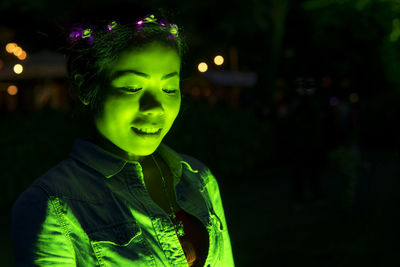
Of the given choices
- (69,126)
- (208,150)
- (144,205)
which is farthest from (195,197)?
(208,150)

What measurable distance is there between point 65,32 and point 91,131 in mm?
357

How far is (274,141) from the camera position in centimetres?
1398

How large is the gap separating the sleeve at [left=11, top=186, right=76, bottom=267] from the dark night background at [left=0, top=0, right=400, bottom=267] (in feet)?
1.53

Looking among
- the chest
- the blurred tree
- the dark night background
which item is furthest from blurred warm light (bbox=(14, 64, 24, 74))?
the chest

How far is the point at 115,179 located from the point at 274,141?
1257cm

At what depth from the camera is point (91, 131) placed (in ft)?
5.63

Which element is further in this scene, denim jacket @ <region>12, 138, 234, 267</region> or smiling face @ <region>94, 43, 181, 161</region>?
smiling face @ <region>94, 43, 181, 161</region>

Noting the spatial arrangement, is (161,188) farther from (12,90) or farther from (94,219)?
(12,90)

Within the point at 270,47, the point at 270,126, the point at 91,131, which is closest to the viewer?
the point at 91,131

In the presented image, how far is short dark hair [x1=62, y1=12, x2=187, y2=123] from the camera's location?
61.4 inches

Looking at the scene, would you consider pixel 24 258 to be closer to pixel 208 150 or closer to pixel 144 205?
pixel 144 205

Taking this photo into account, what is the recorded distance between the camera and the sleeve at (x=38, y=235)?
1.40 meters

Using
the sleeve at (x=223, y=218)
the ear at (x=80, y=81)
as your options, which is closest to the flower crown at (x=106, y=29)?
the ear at (x=80, y=81)

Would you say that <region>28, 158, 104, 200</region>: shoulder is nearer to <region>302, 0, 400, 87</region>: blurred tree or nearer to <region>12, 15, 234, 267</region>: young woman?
<region>12, 15, 234, 267</region>: young woman
